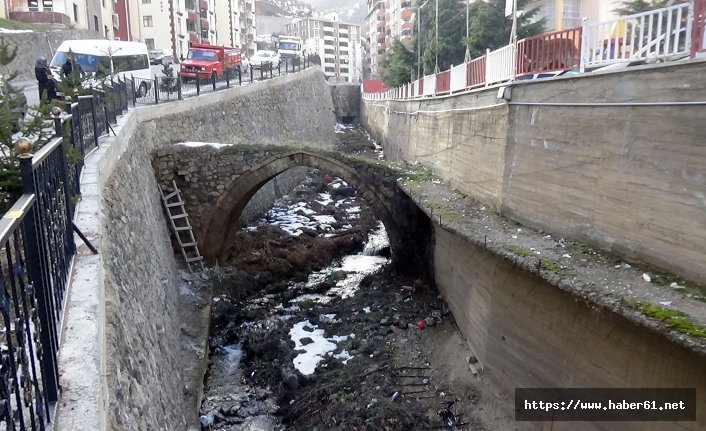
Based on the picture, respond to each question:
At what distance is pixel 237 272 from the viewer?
13656 mm

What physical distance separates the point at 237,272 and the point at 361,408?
647 centimetres

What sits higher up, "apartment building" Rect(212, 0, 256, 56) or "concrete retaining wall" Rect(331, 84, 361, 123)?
"apartment building" Rect(212, 0, 256, 56)

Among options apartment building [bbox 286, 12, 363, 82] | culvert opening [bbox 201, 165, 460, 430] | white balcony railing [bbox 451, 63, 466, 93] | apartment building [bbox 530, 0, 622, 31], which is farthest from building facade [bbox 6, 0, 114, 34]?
apartment building [bbox 286, 12, 363, 82]

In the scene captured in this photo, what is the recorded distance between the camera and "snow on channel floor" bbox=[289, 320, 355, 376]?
9992mm

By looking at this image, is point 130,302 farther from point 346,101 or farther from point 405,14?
point 405,14

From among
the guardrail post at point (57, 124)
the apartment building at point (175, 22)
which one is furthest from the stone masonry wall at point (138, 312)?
the apartment building at point (175, 22)

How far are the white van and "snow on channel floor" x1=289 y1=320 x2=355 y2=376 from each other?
9313mm

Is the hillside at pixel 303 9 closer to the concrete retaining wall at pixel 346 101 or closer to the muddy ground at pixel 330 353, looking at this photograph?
the concrete retaining wall at pixel 346 101

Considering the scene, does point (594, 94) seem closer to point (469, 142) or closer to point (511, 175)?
point (511, 175)

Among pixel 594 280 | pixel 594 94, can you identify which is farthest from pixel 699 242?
pixel 594 94

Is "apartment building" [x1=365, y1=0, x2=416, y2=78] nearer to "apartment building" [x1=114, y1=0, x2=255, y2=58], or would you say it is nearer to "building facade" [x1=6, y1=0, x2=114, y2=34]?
"apartment building" [x1=114, y1=0, x2=255, y2=58]

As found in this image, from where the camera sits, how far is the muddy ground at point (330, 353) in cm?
827

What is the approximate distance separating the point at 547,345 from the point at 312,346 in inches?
197

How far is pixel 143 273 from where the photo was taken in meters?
7.38
